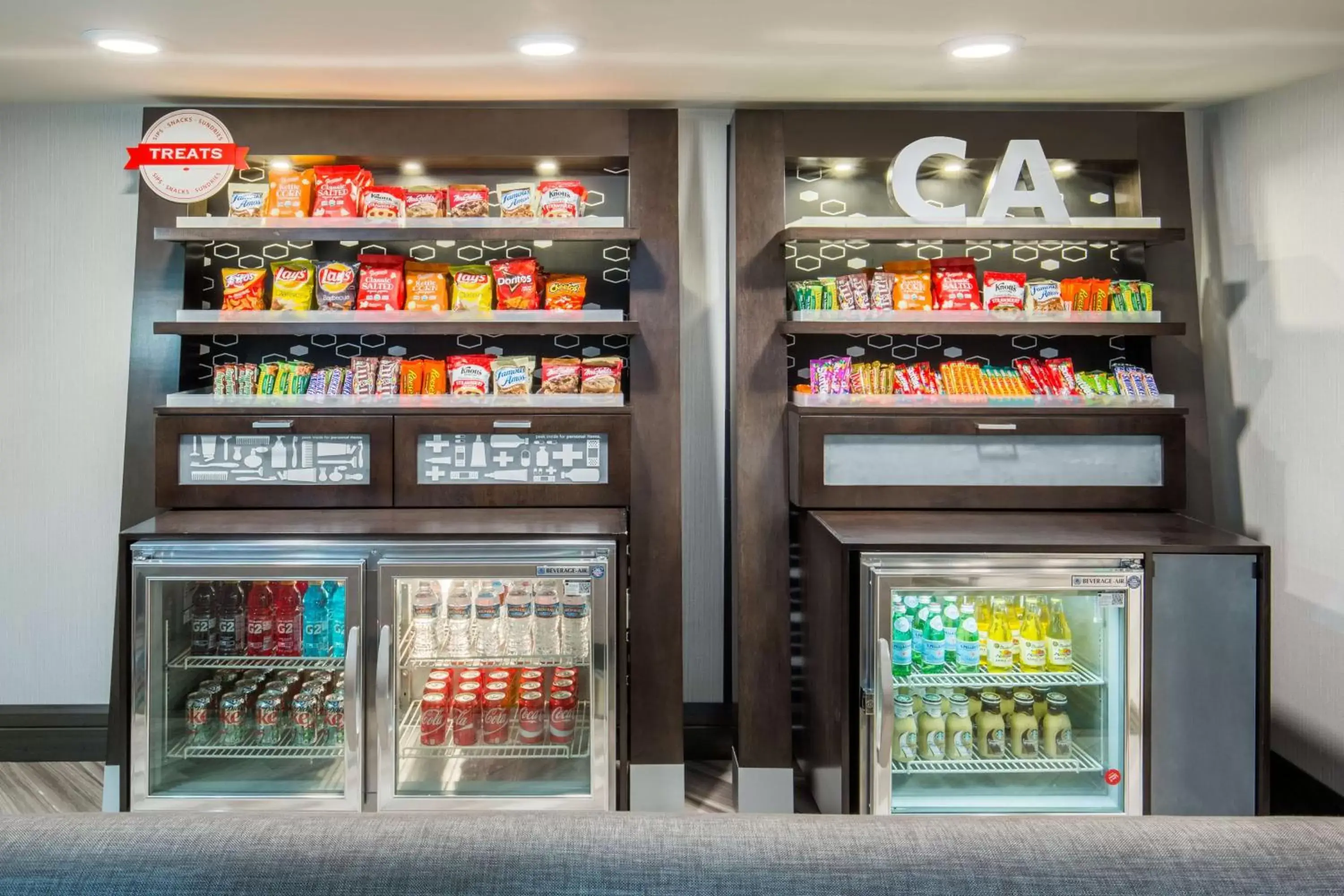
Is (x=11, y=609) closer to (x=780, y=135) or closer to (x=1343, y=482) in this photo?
(x=780, y=135)

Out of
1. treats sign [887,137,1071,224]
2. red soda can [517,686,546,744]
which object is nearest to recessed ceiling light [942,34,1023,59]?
treats sign [887,137,1071,224]

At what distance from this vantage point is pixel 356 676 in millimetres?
2879

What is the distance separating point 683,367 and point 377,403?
1.12 meters

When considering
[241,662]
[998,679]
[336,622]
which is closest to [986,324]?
[998,679]

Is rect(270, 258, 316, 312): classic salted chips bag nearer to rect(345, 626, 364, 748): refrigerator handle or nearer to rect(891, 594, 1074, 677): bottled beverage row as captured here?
rect(345, 626, 364, 748): refrigerator handle

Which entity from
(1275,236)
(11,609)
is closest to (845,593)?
(1275,236)

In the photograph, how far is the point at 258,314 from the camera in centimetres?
326

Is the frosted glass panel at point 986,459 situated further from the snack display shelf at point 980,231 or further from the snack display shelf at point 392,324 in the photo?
the snack display shelf at point 392,324

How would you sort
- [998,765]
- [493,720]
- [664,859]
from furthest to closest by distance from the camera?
[493,720] < [998,765] < [664,859]

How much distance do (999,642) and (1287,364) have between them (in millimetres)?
1368

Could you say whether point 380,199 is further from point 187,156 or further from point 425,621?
point 425,621

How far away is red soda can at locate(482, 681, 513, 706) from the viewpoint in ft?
10.5

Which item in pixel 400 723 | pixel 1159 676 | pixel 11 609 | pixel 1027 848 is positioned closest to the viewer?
pixel 1027 848

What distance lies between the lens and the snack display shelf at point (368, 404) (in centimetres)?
327
